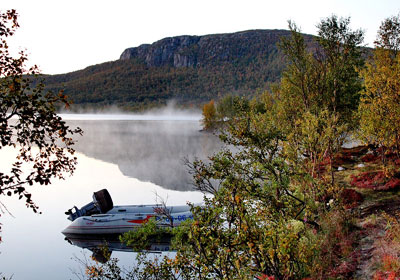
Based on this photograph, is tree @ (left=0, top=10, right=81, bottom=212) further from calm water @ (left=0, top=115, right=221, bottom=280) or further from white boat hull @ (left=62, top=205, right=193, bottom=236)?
white boat hull @ (left=62, top=205, right=193, bottom=236)

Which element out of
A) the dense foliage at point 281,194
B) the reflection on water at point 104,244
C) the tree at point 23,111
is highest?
the tree at point 23,111

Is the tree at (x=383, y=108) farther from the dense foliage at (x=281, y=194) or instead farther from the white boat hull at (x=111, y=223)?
the white boat hull at (x=111, y=223)

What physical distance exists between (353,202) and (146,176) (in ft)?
116

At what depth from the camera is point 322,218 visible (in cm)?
1619

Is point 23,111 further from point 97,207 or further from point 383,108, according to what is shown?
point 97,207

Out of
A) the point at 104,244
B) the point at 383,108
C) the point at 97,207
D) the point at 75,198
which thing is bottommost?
the point at 75,198

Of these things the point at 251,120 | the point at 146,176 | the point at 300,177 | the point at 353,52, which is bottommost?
the point at 146,176

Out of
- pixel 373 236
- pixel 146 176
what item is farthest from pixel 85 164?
pixel 373 236

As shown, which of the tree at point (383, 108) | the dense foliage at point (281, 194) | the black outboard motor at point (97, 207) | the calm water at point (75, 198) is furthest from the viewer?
the black outboard motor at point (97, 207)

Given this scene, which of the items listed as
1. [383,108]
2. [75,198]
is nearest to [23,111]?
[383,108]

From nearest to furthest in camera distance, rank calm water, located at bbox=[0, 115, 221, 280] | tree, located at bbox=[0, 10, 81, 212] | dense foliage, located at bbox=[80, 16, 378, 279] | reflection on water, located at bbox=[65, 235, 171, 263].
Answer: tree, located at bbox=[0, 10, 81, 212]
dense foliage, located at bbox=[80, 16, 378, 279]
calm water, located at bbox=[0, 115, 221, 280]
reflection on water, located at bbox=[65, 235, 171, 263]

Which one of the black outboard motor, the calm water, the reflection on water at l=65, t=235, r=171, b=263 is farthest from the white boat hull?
the black outboard motor

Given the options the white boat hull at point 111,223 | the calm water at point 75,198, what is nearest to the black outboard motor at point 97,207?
the white boat hull at point 111,223

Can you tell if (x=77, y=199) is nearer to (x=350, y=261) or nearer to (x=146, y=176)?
(x=146, y=176)
